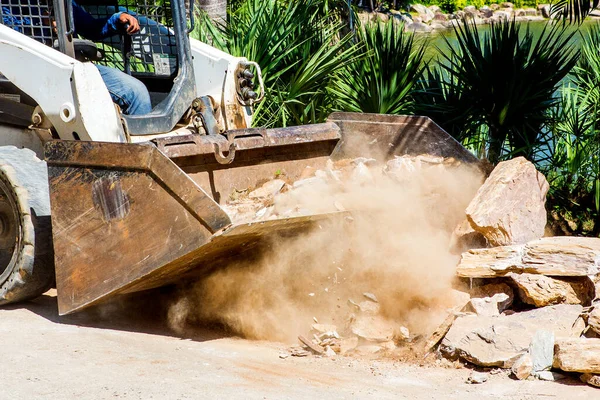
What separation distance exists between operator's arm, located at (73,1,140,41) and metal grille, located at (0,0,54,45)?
51cm

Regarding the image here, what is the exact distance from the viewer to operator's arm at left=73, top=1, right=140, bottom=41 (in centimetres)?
675

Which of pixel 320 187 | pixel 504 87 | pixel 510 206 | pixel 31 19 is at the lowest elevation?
pixel 510 206

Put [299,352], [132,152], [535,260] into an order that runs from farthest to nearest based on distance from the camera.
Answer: [535,260] < [299,352] < [132,152]

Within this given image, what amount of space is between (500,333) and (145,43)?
3754 millimetres

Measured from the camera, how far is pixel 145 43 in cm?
723

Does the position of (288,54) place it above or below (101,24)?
below

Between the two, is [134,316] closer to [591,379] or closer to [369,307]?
[369,307]

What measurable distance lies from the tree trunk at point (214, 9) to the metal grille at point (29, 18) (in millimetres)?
4917

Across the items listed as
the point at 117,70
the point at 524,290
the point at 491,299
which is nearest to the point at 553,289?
the point at 524,290

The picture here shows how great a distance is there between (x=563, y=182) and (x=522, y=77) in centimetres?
116

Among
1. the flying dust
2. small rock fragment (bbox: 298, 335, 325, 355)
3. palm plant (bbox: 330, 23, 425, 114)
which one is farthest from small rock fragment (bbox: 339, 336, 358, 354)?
palm plant (bbox: 330, 23, 425, 114)

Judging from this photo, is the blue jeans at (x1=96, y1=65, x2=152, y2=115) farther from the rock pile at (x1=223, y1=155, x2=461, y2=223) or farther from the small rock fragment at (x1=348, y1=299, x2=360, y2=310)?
the small rock fragment at (x1=348, y1=299, x2=360, y2=310)

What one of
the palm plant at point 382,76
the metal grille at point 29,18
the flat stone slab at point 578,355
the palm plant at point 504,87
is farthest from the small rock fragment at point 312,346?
the palm plant at point 382,76

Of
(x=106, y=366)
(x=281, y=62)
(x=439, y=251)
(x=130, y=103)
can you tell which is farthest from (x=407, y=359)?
(x=281, y=62)
